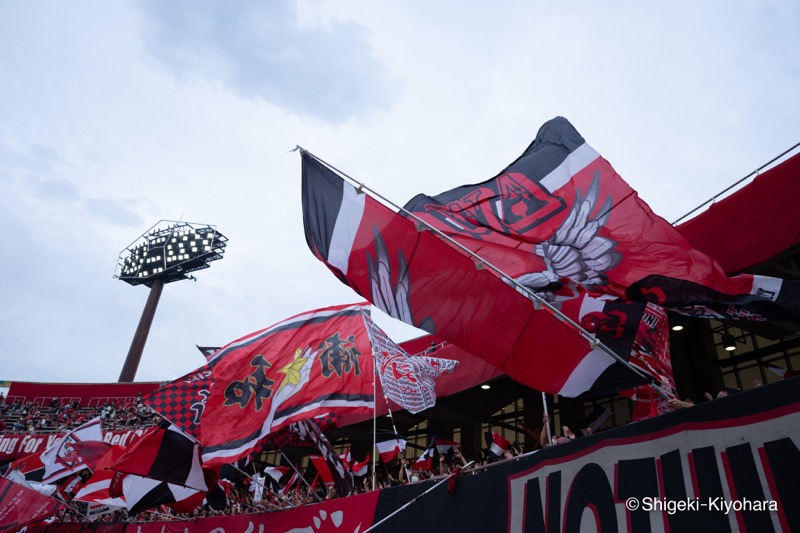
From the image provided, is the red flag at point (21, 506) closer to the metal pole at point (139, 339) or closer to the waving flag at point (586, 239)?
the waving flag at point (586, 239)

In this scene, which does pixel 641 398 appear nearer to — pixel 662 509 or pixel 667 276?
pixel 667 276

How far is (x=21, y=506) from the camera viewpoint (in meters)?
15.1

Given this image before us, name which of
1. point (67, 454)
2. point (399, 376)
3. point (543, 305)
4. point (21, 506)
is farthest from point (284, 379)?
point (67, 454)

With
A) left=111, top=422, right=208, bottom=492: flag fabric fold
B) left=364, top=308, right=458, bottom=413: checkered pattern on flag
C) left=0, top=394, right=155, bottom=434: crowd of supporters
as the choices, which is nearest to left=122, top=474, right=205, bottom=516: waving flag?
left=111, top=422, right=208, bottom=492: flag fabric fold

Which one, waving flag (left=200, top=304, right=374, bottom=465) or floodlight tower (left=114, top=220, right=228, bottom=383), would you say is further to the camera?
floodlight tower (left=114, top=220, right=228, bottom=383)

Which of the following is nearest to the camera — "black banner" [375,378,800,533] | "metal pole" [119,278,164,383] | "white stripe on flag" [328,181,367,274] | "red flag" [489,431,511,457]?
"black banner" [375,378,800,533]

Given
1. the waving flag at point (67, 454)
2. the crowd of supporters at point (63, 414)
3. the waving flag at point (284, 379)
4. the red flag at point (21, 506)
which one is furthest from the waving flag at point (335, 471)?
the crowd of supporters at point (63, 414)

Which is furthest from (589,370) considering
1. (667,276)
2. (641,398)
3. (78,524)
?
(78,524)

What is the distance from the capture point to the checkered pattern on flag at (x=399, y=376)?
9.51 meters

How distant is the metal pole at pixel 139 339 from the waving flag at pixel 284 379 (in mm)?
49461

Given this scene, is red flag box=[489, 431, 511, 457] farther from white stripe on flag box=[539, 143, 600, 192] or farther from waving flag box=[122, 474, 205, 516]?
waving flag box=[122, 474, 205, 516]

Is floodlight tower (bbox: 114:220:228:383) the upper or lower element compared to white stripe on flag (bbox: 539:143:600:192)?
upper

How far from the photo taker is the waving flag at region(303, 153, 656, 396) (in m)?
5.49

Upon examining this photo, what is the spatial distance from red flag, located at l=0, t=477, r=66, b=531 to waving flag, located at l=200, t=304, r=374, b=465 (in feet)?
28.0
